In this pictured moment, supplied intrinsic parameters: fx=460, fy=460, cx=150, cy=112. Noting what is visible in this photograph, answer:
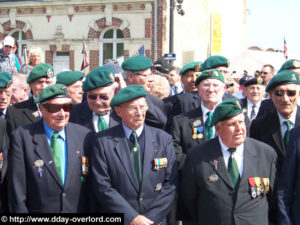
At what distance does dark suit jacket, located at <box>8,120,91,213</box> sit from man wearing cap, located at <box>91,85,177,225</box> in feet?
0.62

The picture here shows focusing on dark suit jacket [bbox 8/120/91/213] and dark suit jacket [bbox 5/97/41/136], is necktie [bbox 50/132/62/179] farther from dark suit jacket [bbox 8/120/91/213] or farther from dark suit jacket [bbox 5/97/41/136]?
dark suit jacket [bbox 5/97/41/136]

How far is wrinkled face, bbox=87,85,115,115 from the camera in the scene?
190 inches

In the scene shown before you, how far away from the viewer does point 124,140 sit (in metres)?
4.33

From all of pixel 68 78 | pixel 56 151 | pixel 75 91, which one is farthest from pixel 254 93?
pixel 56 151

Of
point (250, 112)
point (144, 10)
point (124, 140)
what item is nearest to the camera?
point (124, 140)

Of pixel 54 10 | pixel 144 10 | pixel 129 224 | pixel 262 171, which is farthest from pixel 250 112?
pixel 54 10

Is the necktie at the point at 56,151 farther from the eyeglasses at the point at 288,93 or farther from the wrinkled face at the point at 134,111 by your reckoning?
the eyeglasses at the point at 288,93

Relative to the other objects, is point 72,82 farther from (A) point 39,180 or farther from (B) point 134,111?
(A) point 39,180

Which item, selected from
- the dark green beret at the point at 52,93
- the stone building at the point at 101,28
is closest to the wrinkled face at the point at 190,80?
the dark green beret at the point at 52,93

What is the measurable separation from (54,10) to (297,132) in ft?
62.4

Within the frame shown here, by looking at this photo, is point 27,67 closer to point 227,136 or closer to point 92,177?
point 92,177

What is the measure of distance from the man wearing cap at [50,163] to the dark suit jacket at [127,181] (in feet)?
0.54

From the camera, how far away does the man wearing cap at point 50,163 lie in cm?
412

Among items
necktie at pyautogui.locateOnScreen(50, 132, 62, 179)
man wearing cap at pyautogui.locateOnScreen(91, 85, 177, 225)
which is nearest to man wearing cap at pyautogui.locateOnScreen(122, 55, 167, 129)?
man wearing cap at pyautogui.locateOnScreen(91, 85, 177, 225)
